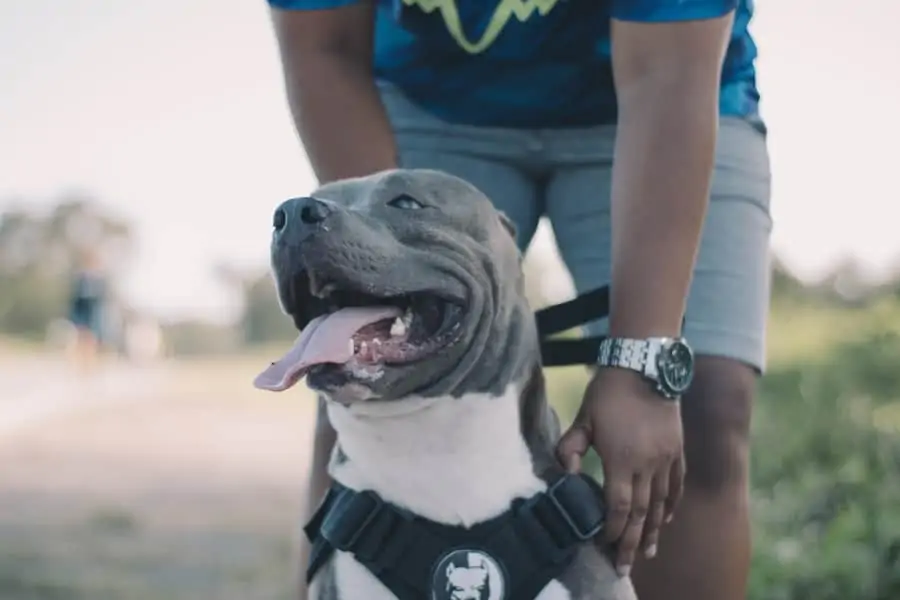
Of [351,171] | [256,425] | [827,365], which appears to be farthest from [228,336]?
[351,171]

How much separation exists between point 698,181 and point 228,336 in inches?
698

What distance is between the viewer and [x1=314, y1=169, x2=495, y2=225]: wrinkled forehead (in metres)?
2.35

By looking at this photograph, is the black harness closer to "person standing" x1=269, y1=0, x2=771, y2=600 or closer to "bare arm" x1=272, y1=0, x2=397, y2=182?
"person standing" x1=269, y1=0, x2=771, y2=600

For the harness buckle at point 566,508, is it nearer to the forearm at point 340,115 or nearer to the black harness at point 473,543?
the black harness at point 473,543

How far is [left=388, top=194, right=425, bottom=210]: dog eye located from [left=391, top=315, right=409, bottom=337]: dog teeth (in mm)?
198

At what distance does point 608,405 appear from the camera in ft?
7.79

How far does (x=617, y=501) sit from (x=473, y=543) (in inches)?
9.9

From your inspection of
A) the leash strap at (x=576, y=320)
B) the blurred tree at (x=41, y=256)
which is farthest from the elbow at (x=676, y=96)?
the blurred tree at (x=41, y=256)

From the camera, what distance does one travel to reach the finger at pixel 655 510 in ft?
7.79

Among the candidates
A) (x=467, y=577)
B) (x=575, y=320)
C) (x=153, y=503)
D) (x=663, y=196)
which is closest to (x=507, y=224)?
(x=575, y=320)

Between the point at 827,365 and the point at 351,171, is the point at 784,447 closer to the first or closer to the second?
the point at 827,365

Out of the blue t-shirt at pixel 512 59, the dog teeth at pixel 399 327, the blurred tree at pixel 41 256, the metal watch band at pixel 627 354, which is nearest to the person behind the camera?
the dog teeth at pixel 399 327

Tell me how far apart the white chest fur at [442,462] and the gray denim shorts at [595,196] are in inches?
18.4

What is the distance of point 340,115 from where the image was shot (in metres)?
2.71
